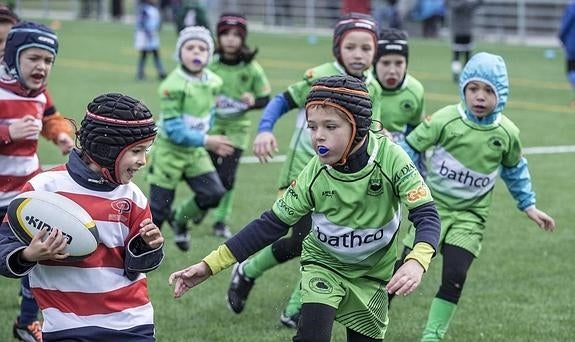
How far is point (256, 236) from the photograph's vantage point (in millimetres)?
5289

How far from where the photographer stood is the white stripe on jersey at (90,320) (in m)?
4.84

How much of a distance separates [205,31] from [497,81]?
3.49 m

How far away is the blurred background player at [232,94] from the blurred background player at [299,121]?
8.73 feet

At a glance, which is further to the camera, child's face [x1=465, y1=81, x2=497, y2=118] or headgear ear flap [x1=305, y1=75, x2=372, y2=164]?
child's face [x1=465, y1=81, x2=497, y2=118]

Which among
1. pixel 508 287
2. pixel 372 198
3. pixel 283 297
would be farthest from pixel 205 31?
pixel 372 198

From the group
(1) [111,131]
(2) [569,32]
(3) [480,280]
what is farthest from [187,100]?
(2) [569,32]

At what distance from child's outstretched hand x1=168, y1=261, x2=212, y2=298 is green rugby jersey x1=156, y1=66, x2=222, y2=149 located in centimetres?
413

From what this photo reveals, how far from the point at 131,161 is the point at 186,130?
413 cm

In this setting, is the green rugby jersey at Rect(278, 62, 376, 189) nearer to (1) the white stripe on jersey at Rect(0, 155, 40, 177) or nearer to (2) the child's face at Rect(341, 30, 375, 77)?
(2) the child's face at Rect(341, 30, 375, 77)

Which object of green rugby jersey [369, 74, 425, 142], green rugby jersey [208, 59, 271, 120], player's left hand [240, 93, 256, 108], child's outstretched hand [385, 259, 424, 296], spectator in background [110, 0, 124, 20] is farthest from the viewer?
spectator in background [110, 0, 124, 20]

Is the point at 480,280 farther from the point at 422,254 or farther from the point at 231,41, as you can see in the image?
the point at 422,254

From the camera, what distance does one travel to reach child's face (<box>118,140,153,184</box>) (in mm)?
4859

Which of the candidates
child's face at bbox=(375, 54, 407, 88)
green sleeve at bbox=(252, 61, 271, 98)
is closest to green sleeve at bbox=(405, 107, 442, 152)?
child's face at bbox=(375, 54, 407, 88)

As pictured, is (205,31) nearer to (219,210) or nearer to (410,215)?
(219,210)
